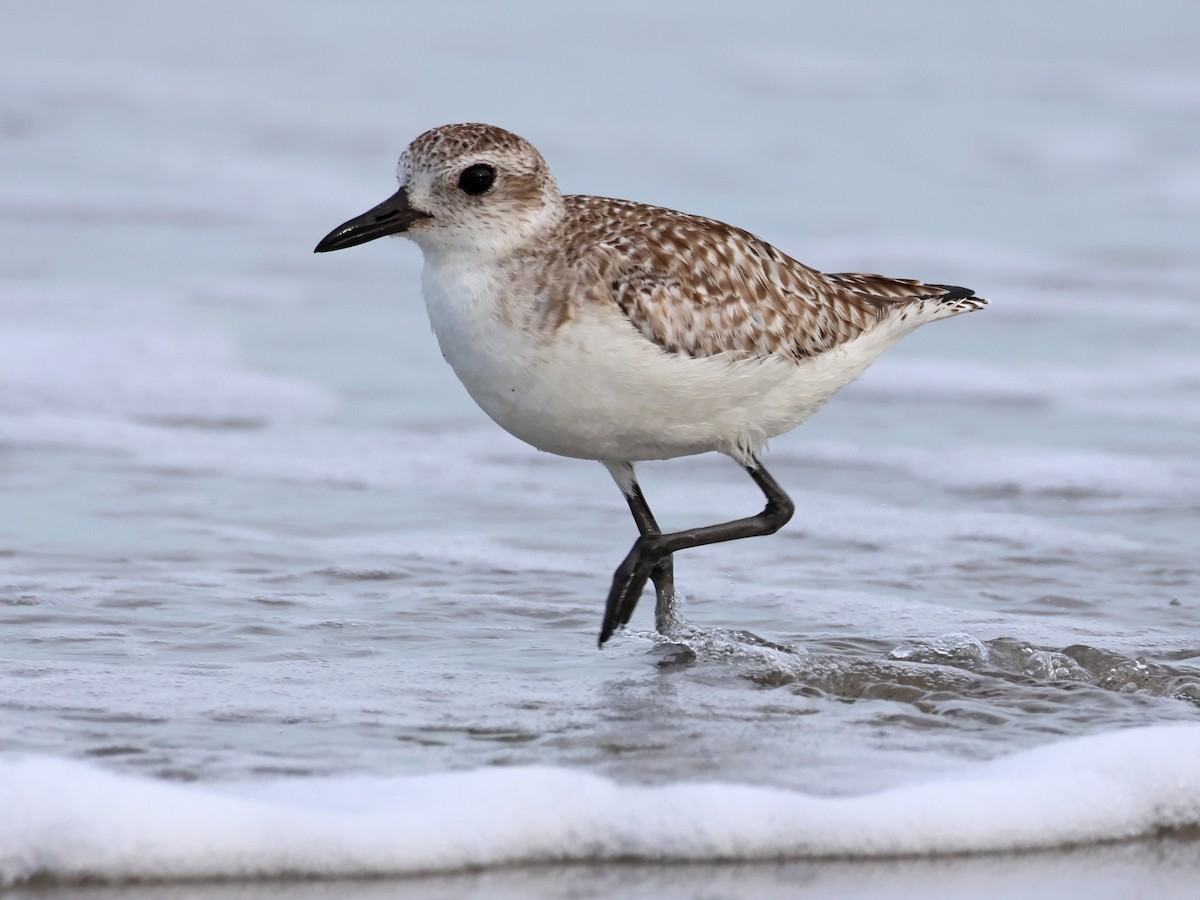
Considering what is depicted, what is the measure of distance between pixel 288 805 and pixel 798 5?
61.8 ft

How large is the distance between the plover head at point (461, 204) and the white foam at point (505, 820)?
2.01 meters

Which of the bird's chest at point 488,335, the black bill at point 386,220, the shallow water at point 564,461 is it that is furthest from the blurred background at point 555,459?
the black bill at point 386,220

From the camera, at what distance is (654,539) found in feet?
23.2

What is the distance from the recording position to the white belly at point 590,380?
21.1ft

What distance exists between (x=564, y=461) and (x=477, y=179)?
10.2ft

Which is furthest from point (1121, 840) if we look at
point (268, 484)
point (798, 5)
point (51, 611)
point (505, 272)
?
point (798, 5)

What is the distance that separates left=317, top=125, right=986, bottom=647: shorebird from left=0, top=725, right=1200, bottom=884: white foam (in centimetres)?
151

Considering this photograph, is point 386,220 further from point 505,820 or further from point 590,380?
point 505,820

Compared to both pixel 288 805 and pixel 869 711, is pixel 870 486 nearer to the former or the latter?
pixel 869 711

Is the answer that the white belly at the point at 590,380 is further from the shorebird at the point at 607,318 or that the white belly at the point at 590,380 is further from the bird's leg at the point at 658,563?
the bird's leg at the point at 658,563

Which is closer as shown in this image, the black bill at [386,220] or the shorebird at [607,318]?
the shorebird at [607,318]

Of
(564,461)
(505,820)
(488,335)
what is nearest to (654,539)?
(488,335)

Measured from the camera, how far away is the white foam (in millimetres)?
4922

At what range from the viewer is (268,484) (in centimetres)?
912
